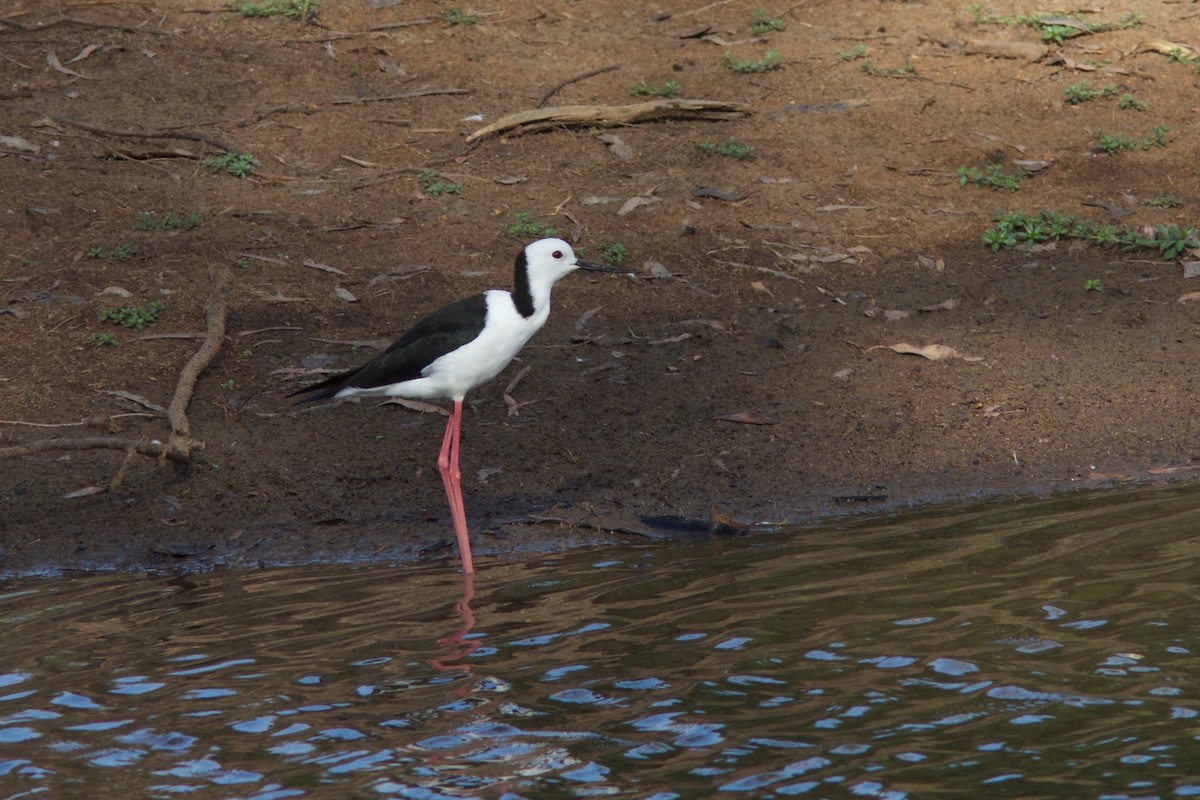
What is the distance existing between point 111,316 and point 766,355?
12.7ft

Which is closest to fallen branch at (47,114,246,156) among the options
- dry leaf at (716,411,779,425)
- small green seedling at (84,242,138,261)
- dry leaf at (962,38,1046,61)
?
small green seedling at (84,242,138,261)

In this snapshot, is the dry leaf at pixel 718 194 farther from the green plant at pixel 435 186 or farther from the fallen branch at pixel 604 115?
the green plant at pixel 435 186

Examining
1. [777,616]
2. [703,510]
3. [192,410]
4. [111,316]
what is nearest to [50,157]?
[111,316]

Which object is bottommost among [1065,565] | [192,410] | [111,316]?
[1065,565]

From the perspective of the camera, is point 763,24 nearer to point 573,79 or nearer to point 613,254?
point 573,79

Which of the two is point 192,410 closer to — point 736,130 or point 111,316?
point 111,316

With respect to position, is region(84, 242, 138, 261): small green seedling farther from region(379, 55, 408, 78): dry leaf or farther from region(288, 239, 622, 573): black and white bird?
region(379, 55, 408, 78): dry leaf

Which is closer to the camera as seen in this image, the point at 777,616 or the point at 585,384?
the point at 777,616

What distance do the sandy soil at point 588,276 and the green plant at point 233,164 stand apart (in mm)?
66

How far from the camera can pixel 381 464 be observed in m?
7.31

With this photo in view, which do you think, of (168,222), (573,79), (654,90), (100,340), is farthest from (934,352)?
(168,222)

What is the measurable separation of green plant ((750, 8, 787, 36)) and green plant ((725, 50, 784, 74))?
0.61m

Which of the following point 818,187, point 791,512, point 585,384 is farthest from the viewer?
point 818,187

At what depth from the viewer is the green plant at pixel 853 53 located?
11434mm
